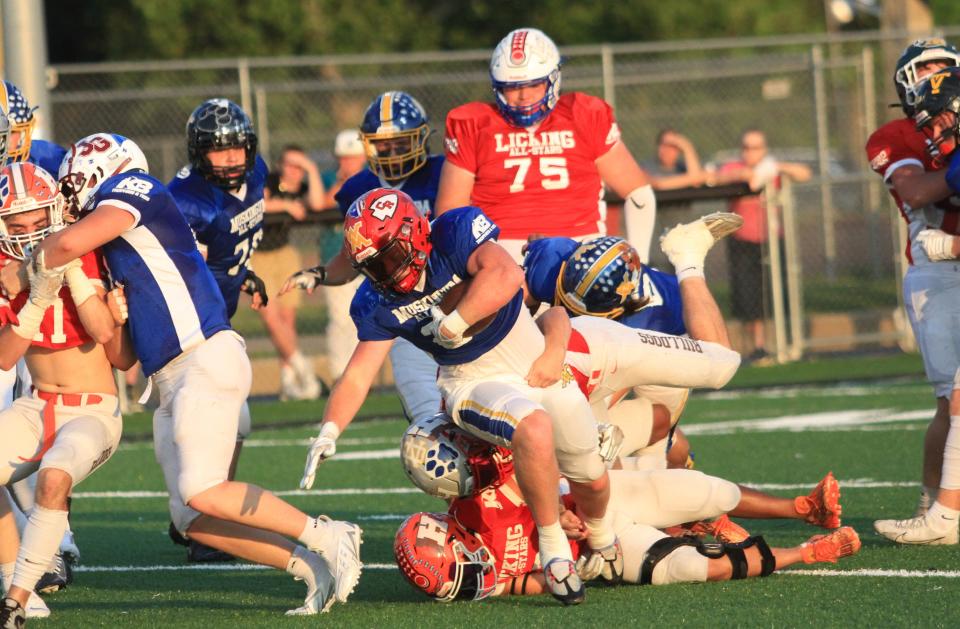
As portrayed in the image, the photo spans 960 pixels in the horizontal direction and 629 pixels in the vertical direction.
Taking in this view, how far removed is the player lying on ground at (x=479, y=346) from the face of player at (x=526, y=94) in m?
2.11

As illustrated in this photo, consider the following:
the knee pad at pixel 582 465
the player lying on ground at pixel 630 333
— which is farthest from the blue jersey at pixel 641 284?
the knee pad at pixel 582 465

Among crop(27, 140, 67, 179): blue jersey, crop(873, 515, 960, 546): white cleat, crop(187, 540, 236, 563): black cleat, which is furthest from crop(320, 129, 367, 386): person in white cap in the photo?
crop(873, 515, 960, 546): white cleat

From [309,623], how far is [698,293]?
2.28m

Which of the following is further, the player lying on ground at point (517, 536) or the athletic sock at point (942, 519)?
the athletic sock at point (942, 519)

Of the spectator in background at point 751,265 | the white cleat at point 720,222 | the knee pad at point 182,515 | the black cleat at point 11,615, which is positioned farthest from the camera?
the spectator in background at point 751,265

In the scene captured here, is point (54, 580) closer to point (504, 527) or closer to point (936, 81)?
point (504, 527)

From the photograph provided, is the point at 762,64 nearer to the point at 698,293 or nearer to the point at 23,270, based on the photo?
the point at 698,293

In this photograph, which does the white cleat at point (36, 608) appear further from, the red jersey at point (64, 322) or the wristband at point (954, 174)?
the wristband at point (954, 174)

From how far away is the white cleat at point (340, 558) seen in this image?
5730 millimetres

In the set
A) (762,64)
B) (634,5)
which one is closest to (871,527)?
(762,64)

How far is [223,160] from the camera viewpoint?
7266 mm

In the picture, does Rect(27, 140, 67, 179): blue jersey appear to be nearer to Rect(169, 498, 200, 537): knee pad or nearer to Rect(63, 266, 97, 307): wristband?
Rect(63, 266, 97, 307): wristband

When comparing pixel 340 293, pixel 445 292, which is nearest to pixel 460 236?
pixel 445 292

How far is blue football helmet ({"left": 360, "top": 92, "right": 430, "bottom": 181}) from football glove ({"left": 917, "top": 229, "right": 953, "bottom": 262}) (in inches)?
102
